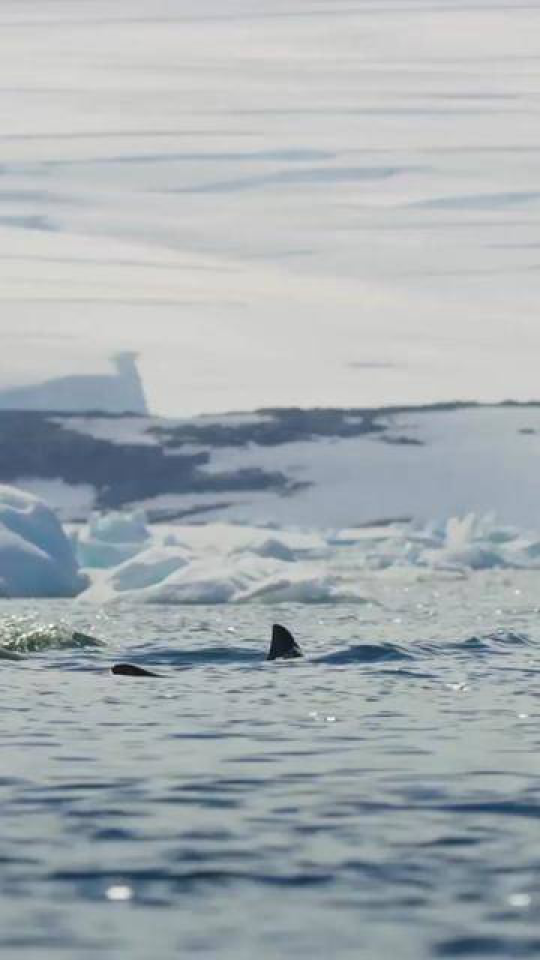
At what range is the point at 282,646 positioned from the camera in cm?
7462

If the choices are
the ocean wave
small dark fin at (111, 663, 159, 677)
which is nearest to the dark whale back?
small dark fin at (111, 663, 159, 677)

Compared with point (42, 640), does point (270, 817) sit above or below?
above

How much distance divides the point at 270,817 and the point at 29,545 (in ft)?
533

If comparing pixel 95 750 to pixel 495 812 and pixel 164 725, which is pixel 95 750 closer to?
pixel 164 725

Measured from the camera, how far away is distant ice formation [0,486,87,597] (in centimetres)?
18900

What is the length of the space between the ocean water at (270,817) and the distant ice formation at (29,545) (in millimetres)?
125131

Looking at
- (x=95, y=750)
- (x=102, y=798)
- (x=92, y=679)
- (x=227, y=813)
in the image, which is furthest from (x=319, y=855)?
(x=92, y=679)

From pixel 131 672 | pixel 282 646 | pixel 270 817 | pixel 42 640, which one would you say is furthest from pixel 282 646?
pixel 270 817

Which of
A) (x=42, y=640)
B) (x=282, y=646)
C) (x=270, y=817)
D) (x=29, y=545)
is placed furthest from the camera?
(x=29, y=545)

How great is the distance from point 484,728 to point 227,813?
14579 millimetres

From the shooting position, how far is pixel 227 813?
3200 cm

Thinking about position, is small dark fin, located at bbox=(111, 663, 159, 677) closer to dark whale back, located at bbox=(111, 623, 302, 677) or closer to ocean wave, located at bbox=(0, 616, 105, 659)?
dark whale back, located at bbox=(111, 623, 302, 677)

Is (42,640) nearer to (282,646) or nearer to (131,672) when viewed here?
(282,646)

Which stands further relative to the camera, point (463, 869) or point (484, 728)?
point (484, 728)
